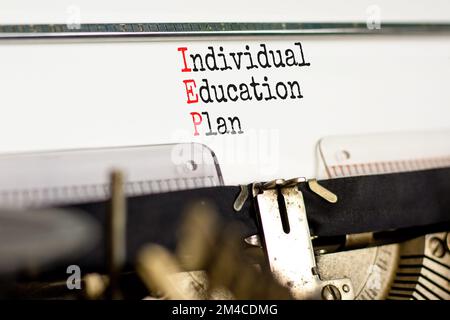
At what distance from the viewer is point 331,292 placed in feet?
5.08

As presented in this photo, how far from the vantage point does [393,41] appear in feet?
6.14

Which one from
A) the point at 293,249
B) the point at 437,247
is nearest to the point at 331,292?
the point at 293,249

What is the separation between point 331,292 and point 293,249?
0.13 m

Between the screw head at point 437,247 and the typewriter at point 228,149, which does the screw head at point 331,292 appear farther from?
the screw head at point 437,247

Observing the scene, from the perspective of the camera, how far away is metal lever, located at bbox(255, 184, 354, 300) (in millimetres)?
1524

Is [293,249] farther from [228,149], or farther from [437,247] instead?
[437,247]

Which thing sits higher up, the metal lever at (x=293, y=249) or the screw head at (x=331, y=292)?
the metal lever at (x=293, y=249)

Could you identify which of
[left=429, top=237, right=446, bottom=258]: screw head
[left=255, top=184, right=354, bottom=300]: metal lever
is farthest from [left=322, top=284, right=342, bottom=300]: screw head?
[left=429, top=237, right=446, bottom=258]: screw head

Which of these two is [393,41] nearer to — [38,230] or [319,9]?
[319,9]

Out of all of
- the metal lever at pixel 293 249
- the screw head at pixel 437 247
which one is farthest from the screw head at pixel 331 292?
the screw head at pixel 437 247

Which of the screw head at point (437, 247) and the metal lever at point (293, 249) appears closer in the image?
the metal lever at point (293, 249)

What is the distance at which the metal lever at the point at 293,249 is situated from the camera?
152cm
